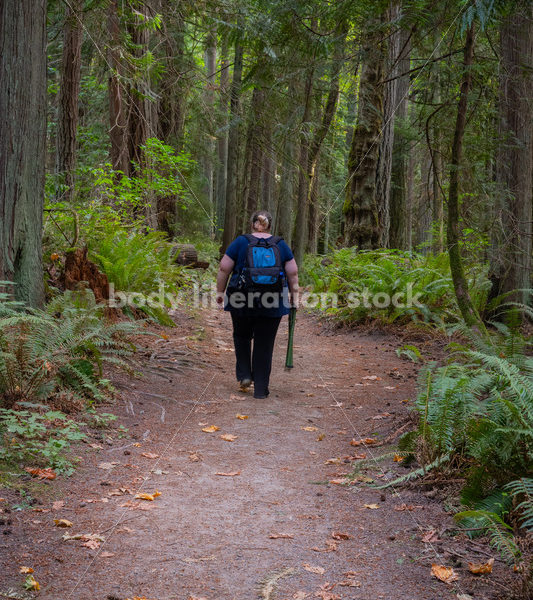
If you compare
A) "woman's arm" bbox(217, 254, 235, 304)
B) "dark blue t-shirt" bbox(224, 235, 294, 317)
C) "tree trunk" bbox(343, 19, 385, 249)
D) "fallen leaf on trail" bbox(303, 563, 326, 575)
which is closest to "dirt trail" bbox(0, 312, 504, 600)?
"fallen leaf on trail" bbox(303, 563, 326, 575)

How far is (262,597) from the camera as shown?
8.91 feet

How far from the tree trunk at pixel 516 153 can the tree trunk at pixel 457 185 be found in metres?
1.39

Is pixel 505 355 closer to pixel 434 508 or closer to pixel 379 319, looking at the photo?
pixel 434 508

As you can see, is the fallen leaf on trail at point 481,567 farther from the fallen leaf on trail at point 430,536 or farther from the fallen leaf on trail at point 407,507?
the fallen leaf on trail at point 407,507

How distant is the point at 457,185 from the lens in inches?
265

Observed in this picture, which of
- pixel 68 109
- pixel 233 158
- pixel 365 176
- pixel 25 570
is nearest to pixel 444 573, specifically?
pixel 25 570

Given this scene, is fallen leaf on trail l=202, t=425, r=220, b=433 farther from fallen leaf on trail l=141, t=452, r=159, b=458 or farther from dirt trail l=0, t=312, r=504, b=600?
fallen leaf on trail l=141, t=452, r=159, b=458

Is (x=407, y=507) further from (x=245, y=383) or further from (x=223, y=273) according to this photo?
(x=223, y=273)

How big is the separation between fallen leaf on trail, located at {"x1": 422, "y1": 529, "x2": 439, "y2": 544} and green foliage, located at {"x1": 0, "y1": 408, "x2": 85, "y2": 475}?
2397 mm

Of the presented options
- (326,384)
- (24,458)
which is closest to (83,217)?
(326,384)

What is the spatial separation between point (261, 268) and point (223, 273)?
24.5 inches

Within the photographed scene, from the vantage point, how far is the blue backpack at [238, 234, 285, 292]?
6324 millimetres

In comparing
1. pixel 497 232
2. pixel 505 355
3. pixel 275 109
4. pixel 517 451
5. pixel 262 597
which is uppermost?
pixel 275 109

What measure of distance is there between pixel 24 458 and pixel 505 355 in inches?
159
